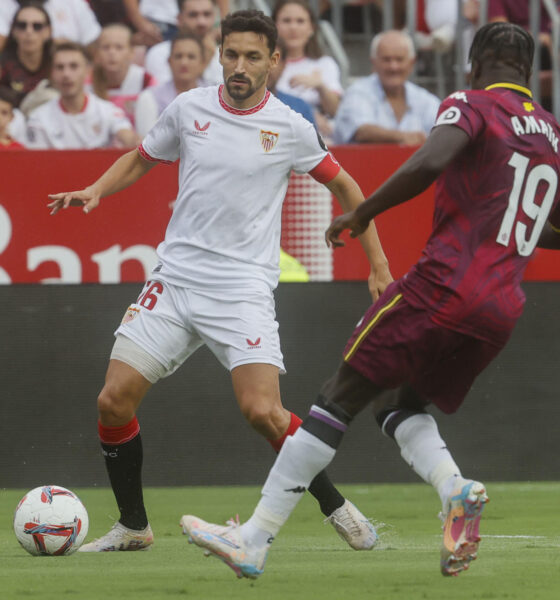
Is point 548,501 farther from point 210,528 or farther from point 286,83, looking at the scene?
point 286,83

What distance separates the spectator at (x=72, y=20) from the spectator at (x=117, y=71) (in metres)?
0.50

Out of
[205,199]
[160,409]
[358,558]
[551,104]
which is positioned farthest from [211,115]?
[551,104]

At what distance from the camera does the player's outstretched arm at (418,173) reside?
450 cm

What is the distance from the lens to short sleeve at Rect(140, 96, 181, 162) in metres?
5.95

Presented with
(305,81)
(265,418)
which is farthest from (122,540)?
(305,81)

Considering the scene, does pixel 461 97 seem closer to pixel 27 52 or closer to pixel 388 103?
pixel 388 103

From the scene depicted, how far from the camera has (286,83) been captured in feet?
36.9

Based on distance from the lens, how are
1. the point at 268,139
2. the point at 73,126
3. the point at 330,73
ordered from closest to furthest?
the point at 268,139 → the point at 73,126 → the point at 330,73

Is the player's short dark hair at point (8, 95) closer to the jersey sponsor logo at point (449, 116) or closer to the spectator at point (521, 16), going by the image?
the spectator at point (521, 16)

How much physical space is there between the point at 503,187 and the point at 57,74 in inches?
260

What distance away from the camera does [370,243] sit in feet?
19.2

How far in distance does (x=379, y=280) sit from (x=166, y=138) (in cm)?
116

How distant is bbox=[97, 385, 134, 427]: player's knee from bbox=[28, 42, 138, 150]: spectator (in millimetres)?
4978

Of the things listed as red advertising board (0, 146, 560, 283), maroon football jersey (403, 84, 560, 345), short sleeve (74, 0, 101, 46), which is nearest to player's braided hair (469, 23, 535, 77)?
maroon football jersey (403, 84, 560, 345)
